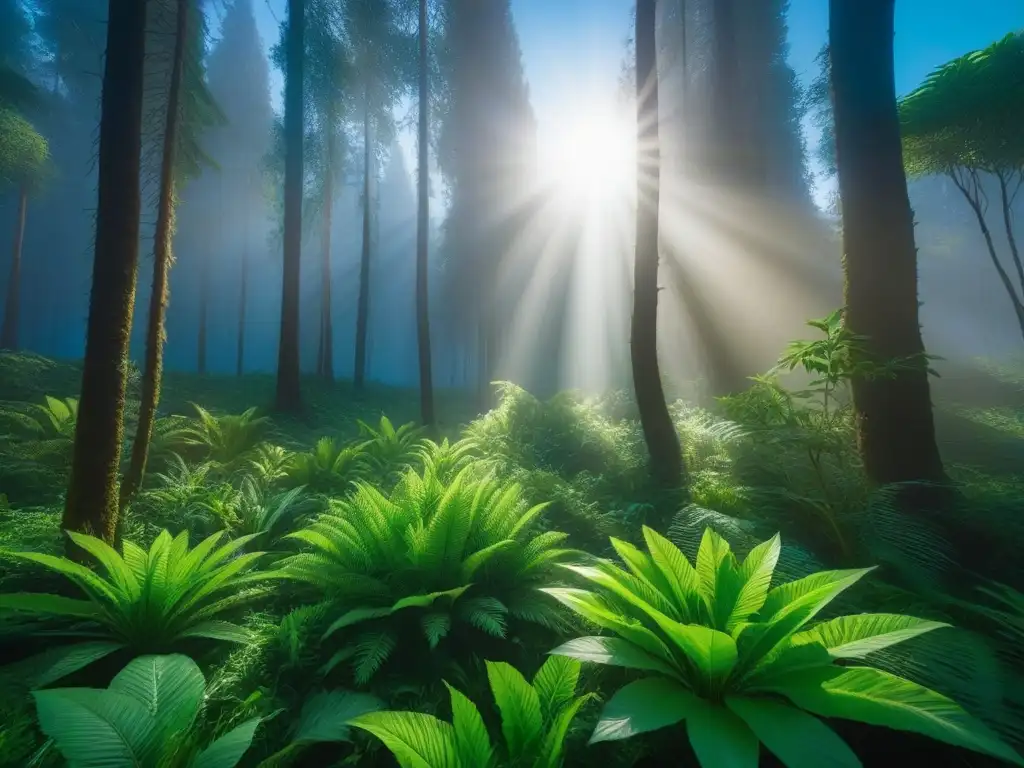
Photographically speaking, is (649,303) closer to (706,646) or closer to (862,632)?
(862,632)

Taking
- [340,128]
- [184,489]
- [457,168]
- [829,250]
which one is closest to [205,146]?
[340,128]

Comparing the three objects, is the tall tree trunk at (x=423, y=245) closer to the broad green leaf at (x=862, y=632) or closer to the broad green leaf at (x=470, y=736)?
→ the broad green leaf at (x=470, y=736)

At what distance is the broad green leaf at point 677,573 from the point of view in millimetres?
2066

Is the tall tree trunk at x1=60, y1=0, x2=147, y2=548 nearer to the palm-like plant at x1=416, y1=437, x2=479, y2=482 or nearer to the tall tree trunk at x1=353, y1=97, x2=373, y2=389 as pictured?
the palm-like plant at x1=416, y1=437, x2=479, y2=482

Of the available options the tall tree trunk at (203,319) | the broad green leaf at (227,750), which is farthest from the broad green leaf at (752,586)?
the tall tree trunk at (203,319)

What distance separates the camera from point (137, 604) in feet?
7.97

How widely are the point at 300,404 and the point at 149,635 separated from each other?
8526 millimetres

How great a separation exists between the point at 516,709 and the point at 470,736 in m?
0.22

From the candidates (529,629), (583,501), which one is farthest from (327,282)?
(529,629)

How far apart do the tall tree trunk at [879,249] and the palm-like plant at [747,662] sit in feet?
9.18

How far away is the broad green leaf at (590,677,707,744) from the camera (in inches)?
59.0

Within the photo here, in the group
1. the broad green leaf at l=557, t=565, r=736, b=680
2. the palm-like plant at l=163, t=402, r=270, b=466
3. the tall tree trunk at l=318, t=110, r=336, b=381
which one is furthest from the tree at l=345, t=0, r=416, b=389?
the broad green leaf at l=557, t=565, r=736, b=680

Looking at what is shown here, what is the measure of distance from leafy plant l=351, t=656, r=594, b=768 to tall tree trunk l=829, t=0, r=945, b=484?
163 inches

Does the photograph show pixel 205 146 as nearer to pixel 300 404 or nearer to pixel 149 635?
pixel 300 404
